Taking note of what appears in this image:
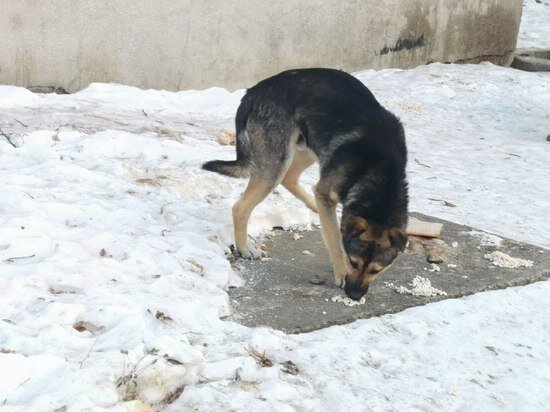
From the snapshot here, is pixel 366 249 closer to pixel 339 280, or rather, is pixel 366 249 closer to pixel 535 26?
pixel 339 280

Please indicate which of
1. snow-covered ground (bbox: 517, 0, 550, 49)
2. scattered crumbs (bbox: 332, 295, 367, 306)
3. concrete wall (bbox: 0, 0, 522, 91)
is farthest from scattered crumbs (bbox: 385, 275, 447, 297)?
snow-covered ground (bbox: 517, 0, 550, 49)

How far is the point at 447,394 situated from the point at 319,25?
323 inches

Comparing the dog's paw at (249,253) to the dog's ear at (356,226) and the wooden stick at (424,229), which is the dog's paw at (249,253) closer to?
the dog's ear at (356,226)

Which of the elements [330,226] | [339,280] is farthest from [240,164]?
[339,280]

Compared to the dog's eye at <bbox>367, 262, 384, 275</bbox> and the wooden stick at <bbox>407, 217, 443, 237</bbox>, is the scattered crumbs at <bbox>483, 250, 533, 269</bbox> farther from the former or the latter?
the dog's eye at <bbox>367, 262, 384, 275</bbox>

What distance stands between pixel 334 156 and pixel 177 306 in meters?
1.61

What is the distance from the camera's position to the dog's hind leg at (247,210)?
544cm

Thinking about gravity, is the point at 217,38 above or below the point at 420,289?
above

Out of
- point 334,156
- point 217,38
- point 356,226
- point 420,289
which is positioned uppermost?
point 334,156

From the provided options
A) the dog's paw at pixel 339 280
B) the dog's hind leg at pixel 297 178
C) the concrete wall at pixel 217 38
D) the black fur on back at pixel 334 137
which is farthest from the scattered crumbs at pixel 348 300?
the concrete wall at pixel 217 38

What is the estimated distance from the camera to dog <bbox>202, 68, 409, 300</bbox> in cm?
494

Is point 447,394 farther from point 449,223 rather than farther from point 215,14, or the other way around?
point 215,14

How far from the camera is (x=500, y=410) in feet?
12.9

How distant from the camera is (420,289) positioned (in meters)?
5.09
